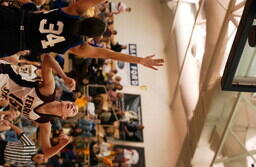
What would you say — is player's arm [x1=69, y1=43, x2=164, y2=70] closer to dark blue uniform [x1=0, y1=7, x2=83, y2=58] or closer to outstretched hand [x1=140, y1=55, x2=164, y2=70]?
outstretched hand [x1=140, y1=55, x2=164, y2=70]

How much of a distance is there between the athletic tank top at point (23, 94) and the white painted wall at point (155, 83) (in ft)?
15.5

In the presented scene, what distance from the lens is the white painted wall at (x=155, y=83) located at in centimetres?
797

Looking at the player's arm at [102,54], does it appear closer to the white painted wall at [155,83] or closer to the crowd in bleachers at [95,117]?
the crowd in bleachers at [95,117]

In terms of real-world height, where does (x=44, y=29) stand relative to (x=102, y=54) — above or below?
above

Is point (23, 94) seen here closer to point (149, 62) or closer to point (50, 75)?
point (50, 75)

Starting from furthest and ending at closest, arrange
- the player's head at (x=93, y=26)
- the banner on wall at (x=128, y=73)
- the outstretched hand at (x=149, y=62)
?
the banner on wall at (x=128, y=73) → the outstretched hand at (x=149, y=62) → the player's head at (x=93, y=26)

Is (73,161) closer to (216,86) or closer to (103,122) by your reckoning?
(103,122)

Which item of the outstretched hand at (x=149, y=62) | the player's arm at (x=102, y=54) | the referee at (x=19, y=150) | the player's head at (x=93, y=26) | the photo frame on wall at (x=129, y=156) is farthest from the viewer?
the photo frame on wall at (x=129, y=156)

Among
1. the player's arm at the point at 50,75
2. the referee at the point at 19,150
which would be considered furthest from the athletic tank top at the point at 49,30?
the referee at the point at 19,150

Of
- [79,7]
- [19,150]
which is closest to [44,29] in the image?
[79,7]

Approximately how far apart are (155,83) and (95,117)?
197 centimetres

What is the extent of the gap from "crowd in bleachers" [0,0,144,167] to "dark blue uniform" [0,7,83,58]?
10.5 feet

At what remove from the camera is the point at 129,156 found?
24.9 feet

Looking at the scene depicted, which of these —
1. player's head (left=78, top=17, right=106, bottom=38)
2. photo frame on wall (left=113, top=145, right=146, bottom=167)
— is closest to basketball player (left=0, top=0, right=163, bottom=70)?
player's head (left=78, top=17, right=106, bottom=38)
